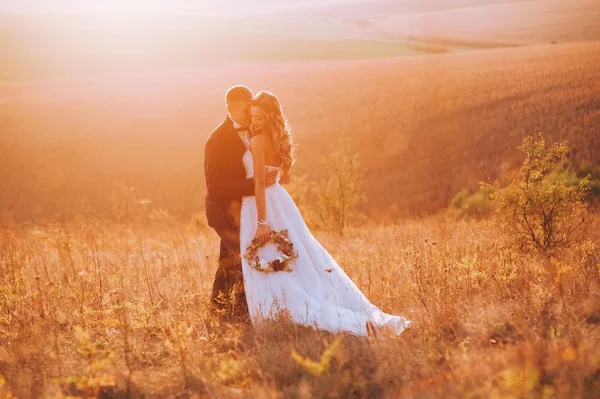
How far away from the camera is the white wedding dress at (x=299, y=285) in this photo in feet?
14.8

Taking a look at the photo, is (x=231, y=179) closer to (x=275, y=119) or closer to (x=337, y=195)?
(x=275, y=119)

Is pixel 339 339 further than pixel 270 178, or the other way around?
pixel 270 178

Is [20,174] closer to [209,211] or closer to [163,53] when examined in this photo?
[209,211]

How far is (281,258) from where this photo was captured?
190 inches

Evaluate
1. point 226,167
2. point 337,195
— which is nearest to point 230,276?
point 226,167

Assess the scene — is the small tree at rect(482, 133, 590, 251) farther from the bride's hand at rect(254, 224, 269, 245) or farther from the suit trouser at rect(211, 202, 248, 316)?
the suit trouser at rect(211, 202, 248, 316)

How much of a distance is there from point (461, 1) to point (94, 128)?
64657mm

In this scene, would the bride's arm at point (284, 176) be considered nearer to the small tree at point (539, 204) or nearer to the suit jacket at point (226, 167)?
the suit jacket at point (226, 167)

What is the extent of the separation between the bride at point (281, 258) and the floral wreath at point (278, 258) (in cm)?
2

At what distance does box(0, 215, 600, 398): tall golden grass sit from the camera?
10.6ft

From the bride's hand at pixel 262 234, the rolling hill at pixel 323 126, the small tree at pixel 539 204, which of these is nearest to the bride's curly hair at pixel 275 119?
the bride's hand at pixel 262 234

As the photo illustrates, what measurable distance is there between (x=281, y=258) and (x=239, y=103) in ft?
4.71

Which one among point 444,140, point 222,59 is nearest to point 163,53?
point 222,59

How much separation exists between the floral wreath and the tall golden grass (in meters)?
0.56
